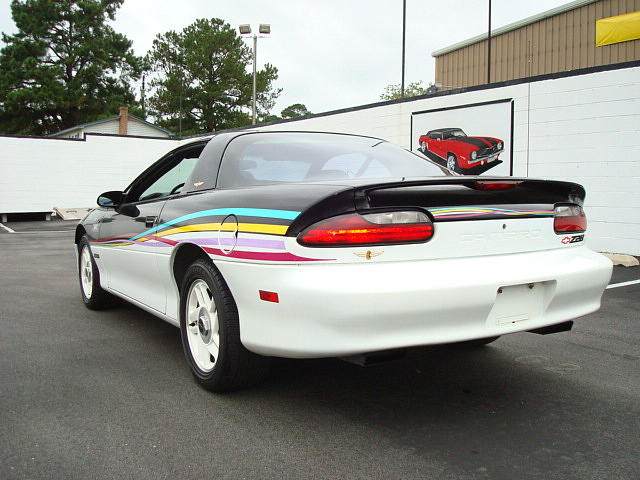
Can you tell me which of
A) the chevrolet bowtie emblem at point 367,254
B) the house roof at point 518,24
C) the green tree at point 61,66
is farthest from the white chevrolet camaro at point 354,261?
the green tree at point 61,66

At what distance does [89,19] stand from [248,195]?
46037 mm

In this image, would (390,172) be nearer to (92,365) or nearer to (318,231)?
(318,231)

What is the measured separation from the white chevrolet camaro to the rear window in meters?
0.01

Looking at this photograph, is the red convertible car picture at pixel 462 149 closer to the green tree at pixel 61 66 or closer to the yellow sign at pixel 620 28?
the yellow sign at pixel 620 28

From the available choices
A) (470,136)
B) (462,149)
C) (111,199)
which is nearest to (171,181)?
(111,199)

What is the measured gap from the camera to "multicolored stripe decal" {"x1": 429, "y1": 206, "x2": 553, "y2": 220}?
8.55ft

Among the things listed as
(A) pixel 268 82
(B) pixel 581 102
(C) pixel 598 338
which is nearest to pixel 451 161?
(B) pixel 581 102

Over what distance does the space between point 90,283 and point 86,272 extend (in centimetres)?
17

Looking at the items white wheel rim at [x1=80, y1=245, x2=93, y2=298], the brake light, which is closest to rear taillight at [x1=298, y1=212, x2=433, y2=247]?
the brake light

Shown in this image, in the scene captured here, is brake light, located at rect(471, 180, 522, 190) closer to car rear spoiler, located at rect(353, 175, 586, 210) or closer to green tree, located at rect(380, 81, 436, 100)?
car rear spoiler, located at rect(353, 175, 586, 210)

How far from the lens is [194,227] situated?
325 cm

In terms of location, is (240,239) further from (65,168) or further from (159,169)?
(65,168)

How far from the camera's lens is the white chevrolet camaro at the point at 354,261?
2.48m

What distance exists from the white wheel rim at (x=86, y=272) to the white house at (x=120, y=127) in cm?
3121
